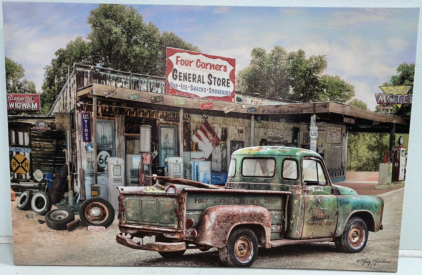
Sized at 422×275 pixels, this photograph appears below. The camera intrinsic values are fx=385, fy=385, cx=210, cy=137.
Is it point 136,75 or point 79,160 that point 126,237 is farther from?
point 136,75

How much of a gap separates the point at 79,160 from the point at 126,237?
1521 mm

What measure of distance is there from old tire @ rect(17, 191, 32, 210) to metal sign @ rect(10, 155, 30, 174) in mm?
358

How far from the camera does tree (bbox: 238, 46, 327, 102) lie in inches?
238

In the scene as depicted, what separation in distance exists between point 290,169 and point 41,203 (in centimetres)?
404

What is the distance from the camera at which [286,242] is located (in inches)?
220

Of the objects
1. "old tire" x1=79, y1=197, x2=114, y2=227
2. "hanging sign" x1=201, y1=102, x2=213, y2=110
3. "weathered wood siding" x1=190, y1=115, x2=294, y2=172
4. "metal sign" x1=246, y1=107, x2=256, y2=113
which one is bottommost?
"old tire" x1=79, y1=197, x2=114, y2=227

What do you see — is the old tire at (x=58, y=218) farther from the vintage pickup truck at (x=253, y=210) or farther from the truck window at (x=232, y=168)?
the truck window at (x=232, y=168)

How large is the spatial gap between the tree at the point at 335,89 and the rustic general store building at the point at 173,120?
124mm

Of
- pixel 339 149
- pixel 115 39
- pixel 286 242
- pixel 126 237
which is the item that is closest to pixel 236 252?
pixel 286 242

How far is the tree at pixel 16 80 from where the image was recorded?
19.7ft

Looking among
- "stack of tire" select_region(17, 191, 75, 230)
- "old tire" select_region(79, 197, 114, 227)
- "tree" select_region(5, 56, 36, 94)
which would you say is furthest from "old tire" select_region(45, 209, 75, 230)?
"tree" select_region(5, 56, 36, 94)

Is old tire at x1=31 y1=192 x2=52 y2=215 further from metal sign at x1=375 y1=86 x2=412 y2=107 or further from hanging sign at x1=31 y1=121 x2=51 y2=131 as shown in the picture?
metal sign at x1=375 y1=86 x2=412 y2=107

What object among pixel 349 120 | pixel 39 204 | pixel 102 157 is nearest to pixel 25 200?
pixel 39 204
